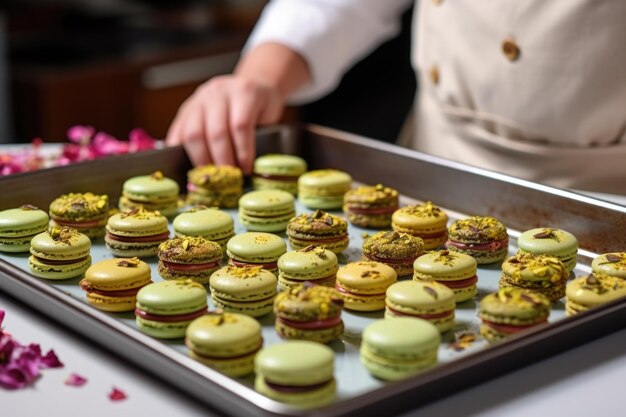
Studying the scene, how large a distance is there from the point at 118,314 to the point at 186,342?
178 mm

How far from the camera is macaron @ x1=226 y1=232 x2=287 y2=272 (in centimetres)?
124

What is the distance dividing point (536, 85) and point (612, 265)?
0.45m

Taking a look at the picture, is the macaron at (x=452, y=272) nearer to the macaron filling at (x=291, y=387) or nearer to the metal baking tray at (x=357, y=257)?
the metal baking tray at (x=357, y=257)

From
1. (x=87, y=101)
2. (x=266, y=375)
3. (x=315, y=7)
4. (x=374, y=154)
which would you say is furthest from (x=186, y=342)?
(x=87, y=101)

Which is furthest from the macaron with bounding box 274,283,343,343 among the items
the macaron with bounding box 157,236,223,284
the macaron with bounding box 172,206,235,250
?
the macaron with bounding box 172,206,235,250

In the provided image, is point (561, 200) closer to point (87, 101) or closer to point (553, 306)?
point (553, 306)

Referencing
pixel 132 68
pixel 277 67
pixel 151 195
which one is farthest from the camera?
pixel 132 68

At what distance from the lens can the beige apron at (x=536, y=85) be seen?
147cm

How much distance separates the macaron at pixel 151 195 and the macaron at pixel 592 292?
0.62 metres

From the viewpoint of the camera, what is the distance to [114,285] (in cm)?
114

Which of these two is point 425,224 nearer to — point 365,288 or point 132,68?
point 365,288

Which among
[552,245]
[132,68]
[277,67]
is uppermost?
[277,67]

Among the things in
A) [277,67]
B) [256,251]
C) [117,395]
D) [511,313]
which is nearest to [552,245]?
[511,313]

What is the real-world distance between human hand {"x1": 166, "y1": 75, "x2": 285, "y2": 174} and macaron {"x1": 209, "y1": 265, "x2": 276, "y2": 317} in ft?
1.68
